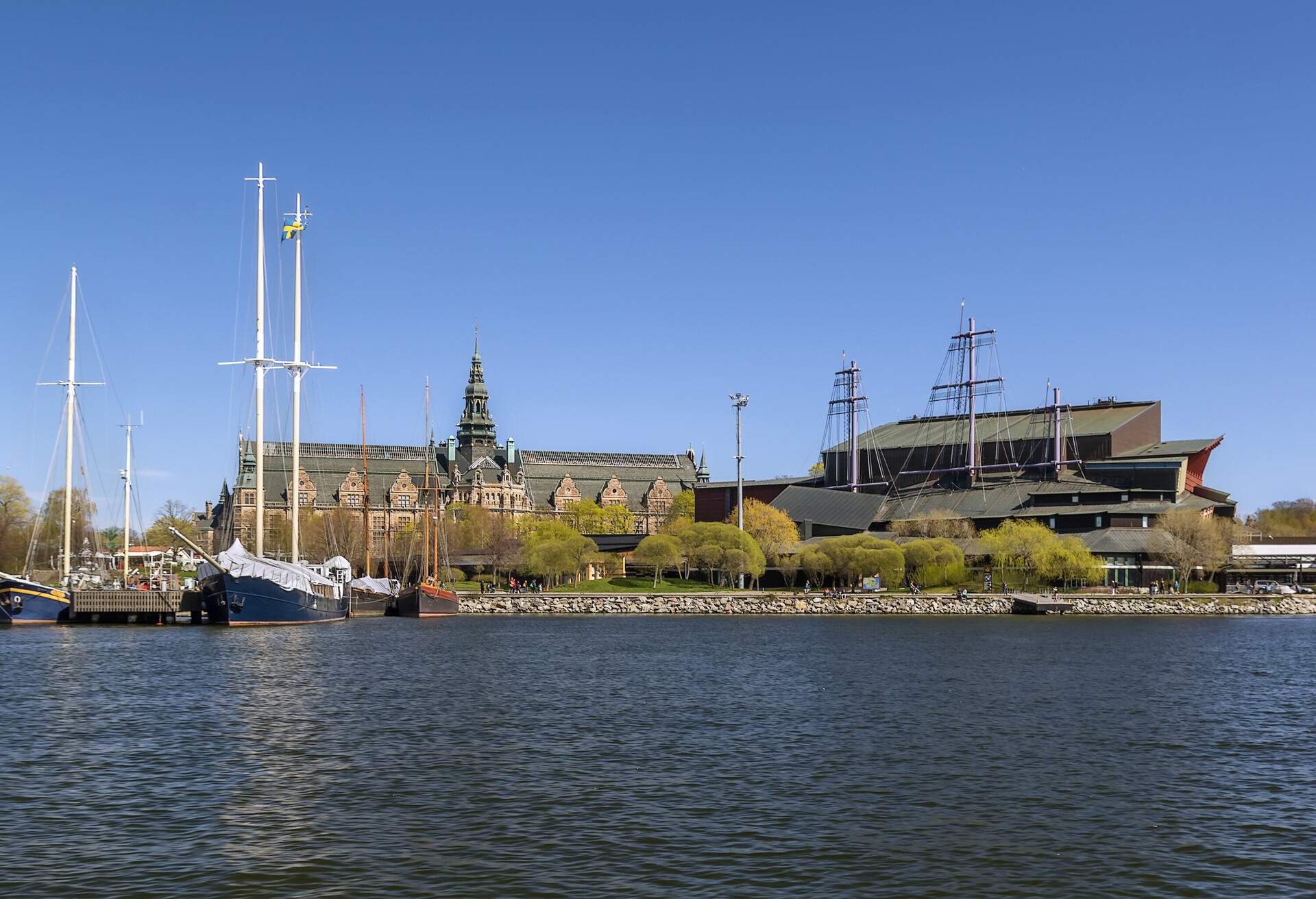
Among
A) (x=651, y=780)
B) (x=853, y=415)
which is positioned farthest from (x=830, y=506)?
(x=651, y=780)

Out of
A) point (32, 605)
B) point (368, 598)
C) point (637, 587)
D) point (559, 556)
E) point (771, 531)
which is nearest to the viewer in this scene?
point (32, 605)

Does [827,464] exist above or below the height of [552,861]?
above

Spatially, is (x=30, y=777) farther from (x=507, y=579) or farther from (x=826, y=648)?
(x=507, y=579)

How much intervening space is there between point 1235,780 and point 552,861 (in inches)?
686

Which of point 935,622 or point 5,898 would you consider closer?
point 5,898

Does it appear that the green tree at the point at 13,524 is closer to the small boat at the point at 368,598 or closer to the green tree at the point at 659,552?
the small boat at the point at 368,598

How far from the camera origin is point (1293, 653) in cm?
7369

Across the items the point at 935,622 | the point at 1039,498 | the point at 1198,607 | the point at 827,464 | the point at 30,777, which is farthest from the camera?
the point at 827,464

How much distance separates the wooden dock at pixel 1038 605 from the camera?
126 metres

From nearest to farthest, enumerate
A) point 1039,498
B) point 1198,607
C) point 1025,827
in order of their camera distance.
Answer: point 1025,827 < point 1198,607 < point 1039,498

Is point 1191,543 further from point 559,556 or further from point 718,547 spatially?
point 559,556

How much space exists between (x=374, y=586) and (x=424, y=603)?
12.8 meters

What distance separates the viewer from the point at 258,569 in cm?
8975

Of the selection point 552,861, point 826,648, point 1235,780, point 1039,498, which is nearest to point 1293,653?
point 826,648
